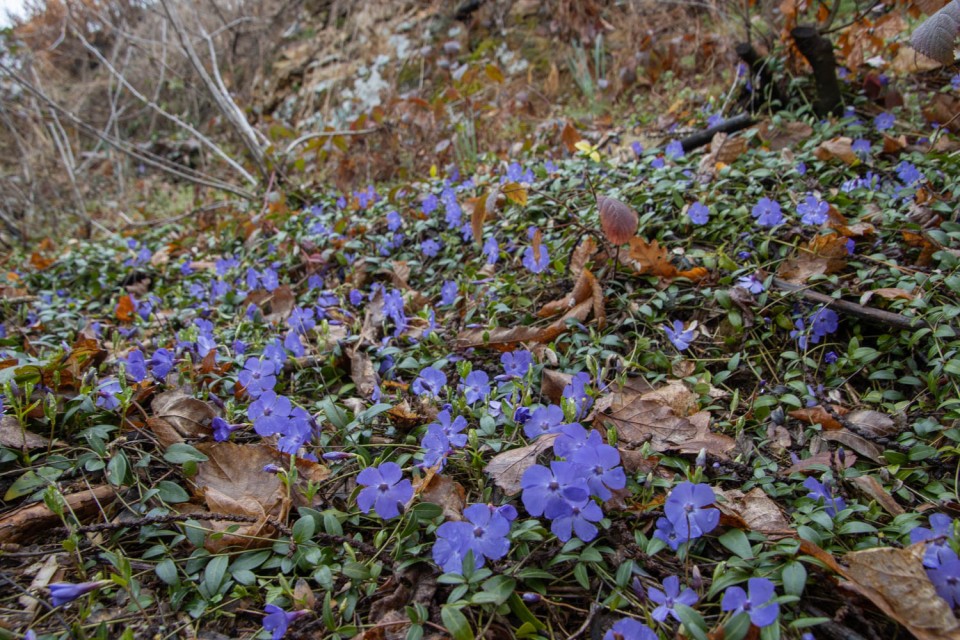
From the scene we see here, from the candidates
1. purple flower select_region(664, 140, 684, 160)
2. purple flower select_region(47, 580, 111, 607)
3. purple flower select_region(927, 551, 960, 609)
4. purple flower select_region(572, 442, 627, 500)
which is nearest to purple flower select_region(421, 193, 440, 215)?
purple flower select_region(664, 140, 684, 160)

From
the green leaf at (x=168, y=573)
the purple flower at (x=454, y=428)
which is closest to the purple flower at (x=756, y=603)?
the purple flower at (x=454, y=428)

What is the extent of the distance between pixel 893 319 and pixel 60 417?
8.85ft

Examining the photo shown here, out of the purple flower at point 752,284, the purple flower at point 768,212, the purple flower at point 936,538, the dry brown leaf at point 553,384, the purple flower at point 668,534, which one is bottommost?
the purple flower at point 936,538

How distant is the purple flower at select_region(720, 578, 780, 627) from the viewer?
112 centimetres

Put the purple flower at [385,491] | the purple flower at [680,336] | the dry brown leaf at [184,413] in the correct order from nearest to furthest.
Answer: the purple flower at [385,491]
the dry brown leaf at [184,413]
the purple flower at [680,336]

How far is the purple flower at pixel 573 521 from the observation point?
1.32 metres

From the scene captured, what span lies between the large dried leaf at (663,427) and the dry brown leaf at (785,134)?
2055 mm

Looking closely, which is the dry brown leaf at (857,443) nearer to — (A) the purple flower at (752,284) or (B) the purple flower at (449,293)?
(A) the purple flower at (752,284)

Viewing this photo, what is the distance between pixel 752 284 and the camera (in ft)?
6.96

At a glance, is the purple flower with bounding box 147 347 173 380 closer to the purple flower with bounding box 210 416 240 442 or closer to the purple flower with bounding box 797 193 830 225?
the purple flower with bounding box 210 416 240 442

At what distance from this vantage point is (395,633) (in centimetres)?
126

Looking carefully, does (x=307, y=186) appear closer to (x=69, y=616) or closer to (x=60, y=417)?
(x=60, y=417)

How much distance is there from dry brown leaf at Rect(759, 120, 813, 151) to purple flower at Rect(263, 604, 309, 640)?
3.13 metres

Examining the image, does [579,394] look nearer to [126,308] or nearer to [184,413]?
[184,413]
